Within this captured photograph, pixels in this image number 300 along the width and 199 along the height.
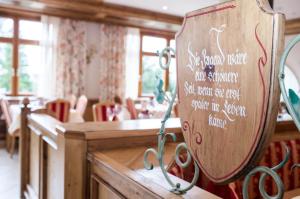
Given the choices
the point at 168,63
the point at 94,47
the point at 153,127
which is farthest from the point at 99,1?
the point at 168,63

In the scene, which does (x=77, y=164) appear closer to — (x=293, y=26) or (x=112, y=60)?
(x=112, y=60)

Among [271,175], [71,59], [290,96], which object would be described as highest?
[71,59]

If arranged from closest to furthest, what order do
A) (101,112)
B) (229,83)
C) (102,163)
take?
(229,83)
(102,163)
(101,112)

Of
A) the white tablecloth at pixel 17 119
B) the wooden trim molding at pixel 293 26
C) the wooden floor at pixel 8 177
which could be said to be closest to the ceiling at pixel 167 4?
the wooden trim molding at pixel 293 26

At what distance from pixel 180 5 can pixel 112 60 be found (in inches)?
75.6

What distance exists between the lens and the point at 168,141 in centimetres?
182

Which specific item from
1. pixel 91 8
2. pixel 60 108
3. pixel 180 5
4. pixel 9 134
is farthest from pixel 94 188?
pixel 180 5

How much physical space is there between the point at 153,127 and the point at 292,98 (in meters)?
1.14

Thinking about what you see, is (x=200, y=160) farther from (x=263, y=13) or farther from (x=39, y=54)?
(x=39, y=54)

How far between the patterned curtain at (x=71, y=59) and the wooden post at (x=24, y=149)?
11.8 feet

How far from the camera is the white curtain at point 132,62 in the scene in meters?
7.16

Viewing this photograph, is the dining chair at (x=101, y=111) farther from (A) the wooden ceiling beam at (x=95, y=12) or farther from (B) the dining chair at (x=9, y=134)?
(A) the wooden ceiling beam at (x=95, y=12)

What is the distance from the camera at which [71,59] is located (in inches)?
255

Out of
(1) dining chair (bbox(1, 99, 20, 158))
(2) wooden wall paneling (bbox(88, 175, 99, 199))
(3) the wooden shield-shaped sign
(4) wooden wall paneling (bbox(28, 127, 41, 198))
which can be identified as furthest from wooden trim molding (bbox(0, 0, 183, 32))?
(3) the wooden shield-shaped sign
